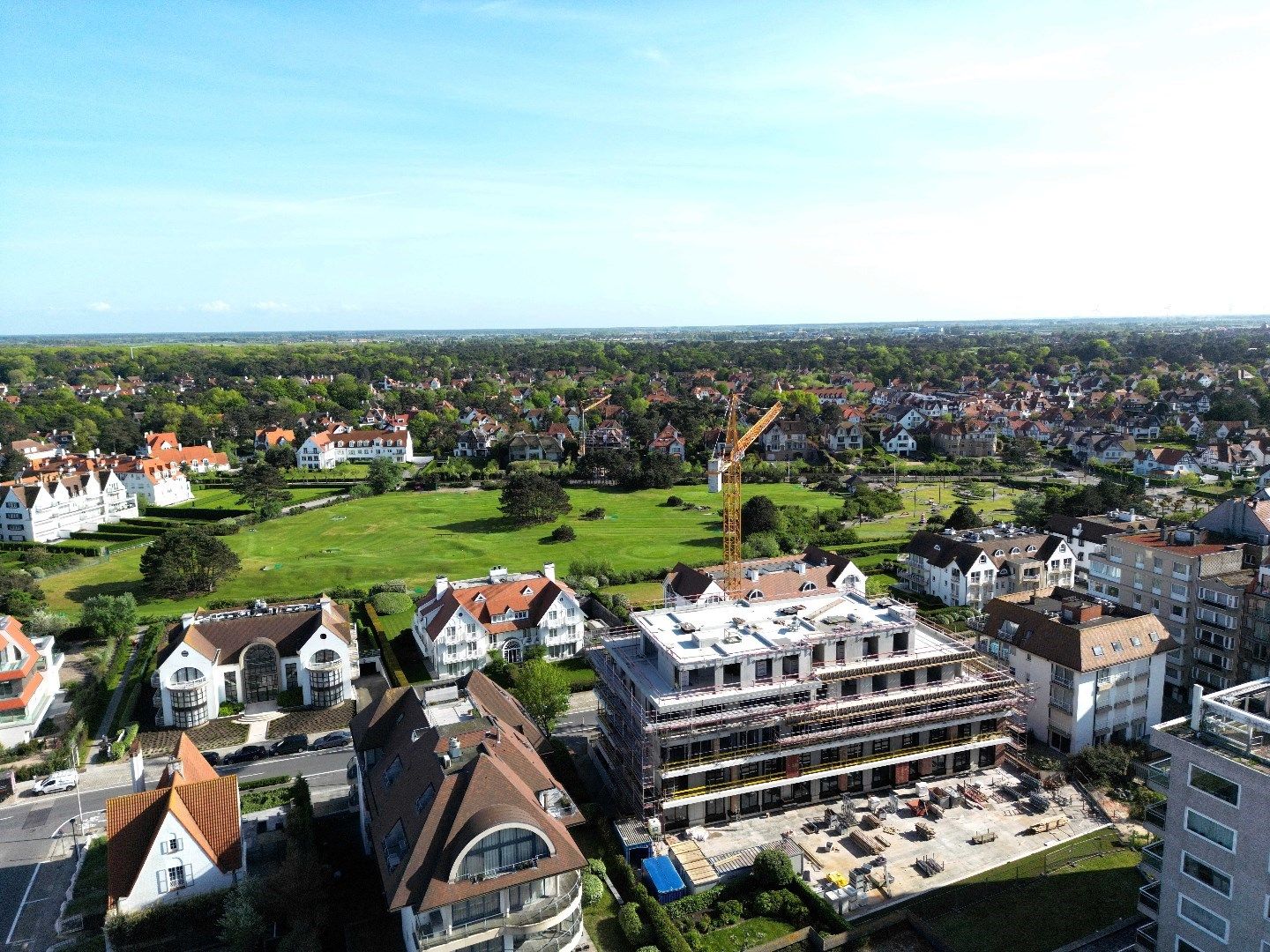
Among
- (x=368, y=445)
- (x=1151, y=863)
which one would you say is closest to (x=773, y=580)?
(x=1151, y=863)

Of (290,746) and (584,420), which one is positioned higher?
(584,420)

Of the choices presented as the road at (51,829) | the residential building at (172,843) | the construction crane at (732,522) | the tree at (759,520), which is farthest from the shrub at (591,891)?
the tree at (759,520)

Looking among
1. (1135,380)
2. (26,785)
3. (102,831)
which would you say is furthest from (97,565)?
(1135,380)

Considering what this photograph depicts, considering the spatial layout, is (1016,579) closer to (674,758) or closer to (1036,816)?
(1036,816)

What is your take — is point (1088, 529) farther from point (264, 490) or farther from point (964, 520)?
point (264, 490)

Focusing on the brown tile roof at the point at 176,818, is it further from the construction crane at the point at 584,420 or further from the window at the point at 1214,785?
the construction crane at the point at 584,420

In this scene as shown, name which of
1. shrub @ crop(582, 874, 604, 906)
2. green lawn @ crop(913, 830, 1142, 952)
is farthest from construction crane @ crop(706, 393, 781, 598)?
shrub @ crop(582, 874, 604, 906)
